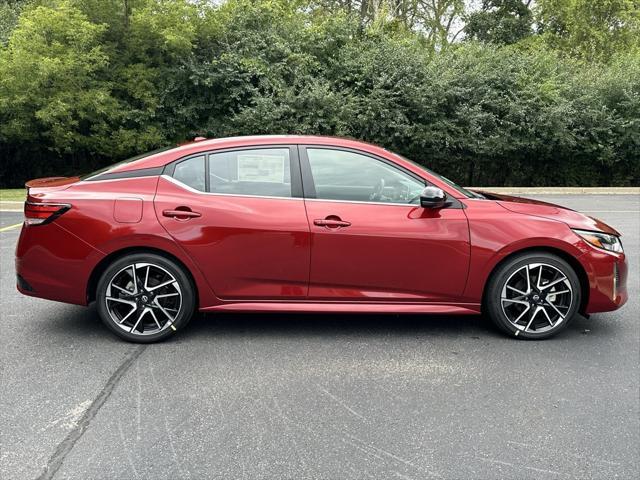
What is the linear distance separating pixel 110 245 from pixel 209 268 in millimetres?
734

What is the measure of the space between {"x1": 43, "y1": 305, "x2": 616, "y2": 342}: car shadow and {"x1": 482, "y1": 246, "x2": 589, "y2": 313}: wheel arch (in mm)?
344

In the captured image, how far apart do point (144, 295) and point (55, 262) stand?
2.31 ft

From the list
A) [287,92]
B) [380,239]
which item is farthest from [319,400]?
[287,92]

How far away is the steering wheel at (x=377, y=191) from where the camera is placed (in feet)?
14.0

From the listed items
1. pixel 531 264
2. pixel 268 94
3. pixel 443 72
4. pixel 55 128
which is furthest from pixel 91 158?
pixel 531 264

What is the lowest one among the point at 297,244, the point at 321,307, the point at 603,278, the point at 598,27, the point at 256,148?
the point at 321,307

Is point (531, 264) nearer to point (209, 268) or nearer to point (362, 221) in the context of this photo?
point (362, 221)

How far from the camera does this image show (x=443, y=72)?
18.2m

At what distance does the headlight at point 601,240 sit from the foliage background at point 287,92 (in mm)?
12951

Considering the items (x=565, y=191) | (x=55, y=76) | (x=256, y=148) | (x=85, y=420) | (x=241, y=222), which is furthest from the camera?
(x=565, y=191)

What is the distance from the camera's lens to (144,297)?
4145 mm

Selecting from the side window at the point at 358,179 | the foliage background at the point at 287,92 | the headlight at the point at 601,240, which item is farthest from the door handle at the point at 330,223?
the foliage background at the point at 287,92

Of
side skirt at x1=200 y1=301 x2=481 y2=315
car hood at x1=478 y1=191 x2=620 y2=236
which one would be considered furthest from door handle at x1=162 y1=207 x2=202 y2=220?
car hood at x1=478 y1=191 x2=620 y2=236

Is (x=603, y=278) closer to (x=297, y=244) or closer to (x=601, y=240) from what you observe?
(x=601, y=240)
